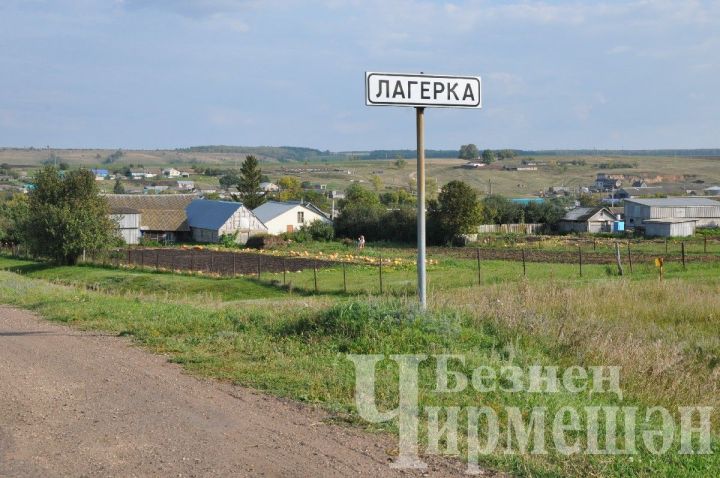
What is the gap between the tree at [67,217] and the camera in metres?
48.1

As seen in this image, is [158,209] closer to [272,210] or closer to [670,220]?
[272,210]

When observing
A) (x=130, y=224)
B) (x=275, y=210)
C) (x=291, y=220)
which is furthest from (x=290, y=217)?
(x=130, y=224)

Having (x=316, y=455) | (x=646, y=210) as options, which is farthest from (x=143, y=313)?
(x=646, y=210)

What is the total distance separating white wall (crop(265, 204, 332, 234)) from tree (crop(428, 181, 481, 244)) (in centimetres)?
1299

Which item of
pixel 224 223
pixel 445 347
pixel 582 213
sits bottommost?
pixel 224 223

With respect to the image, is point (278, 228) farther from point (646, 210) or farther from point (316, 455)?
point (316, 455)

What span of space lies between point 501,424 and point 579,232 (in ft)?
239

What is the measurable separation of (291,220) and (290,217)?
297mm

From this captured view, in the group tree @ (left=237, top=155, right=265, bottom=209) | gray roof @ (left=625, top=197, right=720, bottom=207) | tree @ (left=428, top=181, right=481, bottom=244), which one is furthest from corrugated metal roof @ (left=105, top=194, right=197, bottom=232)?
gray roof @ (left=625, top=197, right=720, bottom=207)

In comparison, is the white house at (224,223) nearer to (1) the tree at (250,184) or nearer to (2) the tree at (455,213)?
(2) the tree at (455,213)

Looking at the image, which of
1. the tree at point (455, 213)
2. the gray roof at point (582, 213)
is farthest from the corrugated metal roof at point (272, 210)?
the gray roof at point (582, 213)

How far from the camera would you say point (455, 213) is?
66438 mm

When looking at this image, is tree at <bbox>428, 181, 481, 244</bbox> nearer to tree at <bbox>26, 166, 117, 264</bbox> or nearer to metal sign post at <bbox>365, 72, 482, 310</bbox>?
tree at <bbox>26, 166, 117, 264</bbox>

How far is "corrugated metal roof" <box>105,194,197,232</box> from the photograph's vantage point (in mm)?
76125
